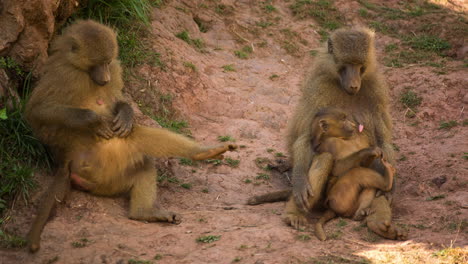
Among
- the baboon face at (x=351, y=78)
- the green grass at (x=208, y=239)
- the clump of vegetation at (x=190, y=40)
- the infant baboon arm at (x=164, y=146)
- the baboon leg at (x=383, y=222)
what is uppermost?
the baboon face at (x=351, y=78)

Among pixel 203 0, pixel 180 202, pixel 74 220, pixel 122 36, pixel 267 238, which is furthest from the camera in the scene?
→ pixel 203 0

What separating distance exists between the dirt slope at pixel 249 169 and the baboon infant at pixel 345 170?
0.54 feet

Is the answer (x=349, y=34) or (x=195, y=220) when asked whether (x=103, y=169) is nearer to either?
(x=195, y=220)

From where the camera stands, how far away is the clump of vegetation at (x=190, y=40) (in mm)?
8398

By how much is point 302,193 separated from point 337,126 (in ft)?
2.28

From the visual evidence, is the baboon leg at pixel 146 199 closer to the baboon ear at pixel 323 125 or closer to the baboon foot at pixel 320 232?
the baboon foot at pixel 320 232

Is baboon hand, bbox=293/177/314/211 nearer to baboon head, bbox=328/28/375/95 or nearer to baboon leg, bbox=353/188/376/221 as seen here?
baboon leg, bbox=353/188/376/221

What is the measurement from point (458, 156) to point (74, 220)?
398cm

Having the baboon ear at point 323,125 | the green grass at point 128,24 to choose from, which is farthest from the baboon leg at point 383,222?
the green grass at point 128,24

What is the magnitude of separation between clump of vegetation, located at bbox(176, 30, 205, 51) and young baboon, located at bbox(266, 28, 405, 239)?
3393mm

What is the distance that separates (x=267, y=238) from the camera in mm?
4340

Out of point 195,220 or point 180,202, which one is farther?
point 180,202

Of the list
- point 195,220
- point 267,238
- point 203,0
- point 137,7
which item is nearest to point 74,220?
point 195,220

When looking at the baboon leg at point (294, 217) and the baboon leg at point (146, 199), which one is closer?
the baboon leg at point (294, 217)
